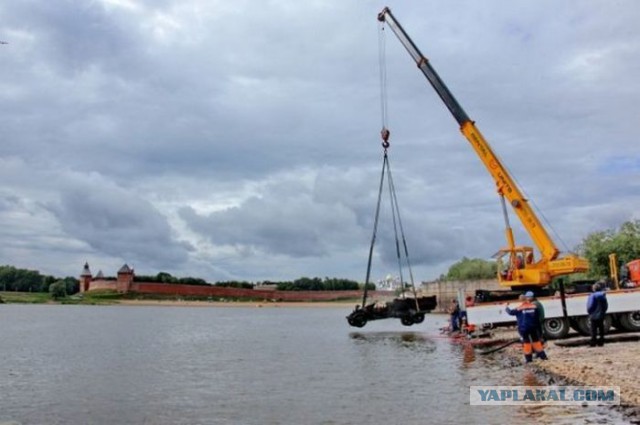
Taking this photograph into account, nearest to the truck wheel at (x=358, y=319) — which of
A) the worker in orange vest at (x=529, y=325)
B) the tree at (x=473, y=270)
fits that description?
the worker in orange vest at (x=529, y=325)

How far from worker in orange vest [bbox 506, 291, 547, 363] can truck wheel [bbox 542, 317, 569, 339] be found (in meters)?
6.28

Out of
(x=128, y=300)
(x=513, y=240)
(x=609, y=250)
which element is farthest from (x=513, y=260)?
(x=128, y=300)

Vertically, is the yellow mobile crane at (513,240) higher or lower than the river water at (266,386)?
higher

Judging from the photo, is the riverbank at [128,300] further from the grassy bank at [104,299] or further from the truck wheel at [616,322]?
the truck wheel at [616,322]

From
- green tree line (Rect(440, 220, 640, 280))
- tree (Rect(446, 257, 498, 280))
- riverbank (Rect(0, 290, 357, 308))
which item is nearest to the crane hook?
green tree line (Rect(440, 220, 640, 280))

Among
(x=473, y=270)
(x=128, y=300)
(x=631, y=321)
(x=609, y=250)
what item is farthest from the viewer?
(x=128, y=300)

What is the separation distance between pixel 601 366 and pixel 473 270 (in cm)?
11549

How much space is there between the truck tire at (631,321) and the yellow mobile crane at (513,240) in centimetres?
416

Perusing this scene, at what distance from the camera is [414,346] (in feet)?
106

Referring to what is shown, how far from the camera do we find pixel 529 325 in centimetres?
1888

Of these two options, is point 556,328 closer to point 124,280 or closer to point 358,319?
point 358,319

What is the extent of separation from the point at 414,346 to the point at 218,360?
10.0 meters

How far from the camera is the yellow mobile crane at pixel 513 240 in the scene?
95.2ft

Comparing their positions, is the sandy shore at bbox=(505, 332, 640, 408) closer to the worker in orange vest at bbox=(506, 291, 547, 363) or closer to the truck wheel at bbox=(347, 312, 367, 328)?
the worker in orange vest at bbox=(506, 291, 547, 363)
